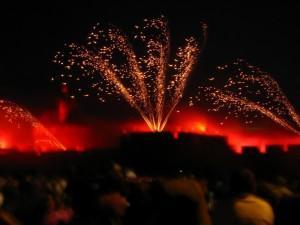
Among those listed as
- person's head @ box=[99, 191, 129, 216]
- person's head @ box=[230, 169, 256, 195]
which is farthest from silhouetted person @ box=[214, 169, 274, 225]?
person's head @ box=[99, 191, 129, 216]

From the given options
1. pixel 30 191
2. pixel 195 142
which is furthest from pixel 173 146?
pixel 30 191

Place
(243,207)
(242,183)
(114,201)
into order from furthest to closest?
(114,201)
(242,183)
(243,207)

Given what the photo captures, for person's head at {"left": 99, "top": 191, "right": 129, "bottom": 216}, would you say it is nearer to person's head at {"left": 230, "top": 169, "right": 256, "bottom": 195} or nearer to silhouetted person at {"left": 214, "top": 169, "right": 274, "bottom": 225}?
silhouetted person at {"left": 214, "top": 169, "right": 274, "bottom": 225}

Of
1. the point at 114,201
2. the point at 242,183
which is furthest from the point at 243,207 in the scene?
the point at 114,201

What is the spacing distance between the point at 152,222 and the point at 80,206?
35.2 inches

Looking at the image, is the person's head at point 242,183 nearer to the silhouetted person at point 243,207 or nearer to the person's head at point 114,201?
the silhouetted person at point 243,207

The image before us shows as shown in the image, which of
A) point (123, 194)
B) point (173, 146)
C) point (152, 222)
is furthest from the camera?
point (173, 146)

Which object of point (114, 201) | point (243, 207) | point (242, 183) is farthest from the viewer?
point (114, 201)

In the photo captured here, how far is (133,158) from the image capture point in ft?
153

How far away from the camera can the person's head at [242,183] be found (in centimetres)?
672

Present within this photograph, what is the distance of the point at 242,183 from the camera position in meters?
6.71

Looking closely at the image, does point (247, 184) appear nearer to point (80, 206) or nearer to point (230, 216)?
point (230, 216)

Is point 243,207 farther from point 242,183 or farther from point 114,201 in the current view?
point 114,201

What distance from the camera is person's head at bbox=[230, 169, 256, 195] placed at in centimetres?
672
